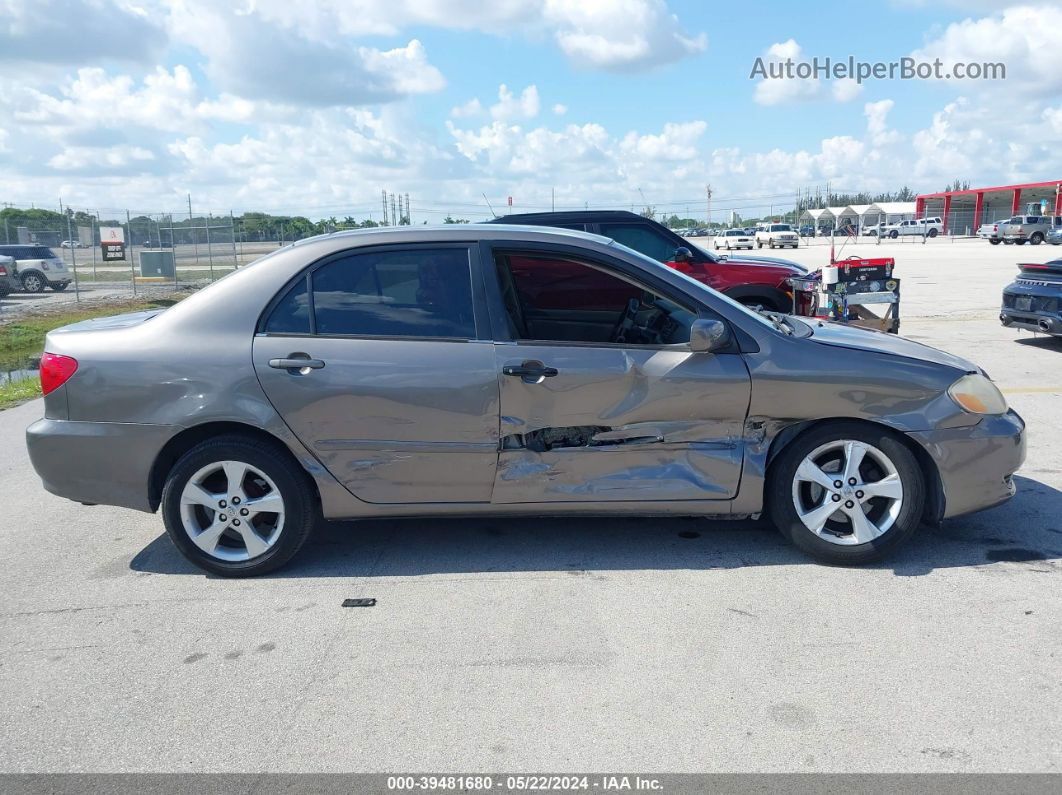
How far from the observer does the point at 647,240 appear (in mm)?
9938

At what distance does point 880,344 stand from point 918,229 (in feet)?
285

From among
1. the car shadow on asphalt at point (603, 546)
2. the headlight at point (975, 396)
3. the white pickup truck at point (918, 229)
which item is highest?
the white pickup truck at point (918, 229)

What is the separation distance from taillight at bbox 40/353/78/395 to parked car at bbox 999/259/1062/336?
10680 millimetres

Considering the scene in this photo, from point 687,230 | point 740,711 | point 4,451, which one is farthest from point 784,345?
point 687,230

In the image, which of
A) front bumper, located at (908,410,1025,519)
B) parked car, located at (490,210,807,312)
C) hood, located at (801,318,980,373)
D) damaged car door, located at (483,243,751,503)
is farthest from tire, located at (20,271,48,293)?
front bumper, located at (908,410,1025,519)

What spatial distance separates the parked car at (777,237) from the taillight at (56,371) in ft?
184

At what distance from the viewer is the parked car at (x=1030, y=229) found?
5293 cm

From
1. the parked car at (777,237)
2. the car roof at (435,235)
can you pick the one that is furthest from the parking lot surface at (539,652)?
the parked car at (777,237)

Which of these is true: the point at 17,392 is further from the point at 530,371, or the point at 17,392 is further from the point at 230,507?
the point at 530,371

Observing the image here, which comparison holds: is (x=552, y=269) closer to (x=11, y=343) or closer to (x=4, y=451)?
(x=4, y=451)

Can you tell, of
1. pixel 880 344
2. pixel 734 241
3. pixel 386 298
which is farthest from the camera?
pixel 734 241

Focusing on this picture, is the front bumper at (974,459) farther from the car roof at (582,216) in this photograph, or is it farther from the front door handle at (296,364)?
the car roof at (582,216)

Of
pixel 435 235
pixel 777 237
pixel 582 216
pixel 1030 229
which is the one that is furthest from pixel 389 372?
pixel 1030 229

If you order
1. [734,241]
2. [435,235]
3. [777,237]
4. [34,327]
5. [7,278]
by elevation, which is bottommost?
[34,327]
